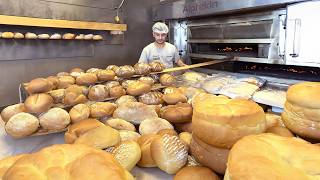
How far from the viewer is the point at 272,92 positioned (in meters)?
1.71

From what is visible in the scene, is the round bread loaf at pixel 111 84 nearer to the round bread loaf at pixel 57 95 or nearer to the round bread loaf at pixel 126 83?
the round bread loaf at pixel 126 83

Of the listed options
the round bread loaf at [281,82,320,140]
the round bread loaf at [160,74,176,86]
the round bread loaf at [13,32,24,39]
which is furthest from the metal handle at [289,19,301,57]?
the round bread loaf at [13,32,24,39]

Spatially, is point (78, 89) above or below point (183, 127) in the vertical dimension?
above

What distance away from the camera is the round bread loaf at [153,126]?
3.75 ft

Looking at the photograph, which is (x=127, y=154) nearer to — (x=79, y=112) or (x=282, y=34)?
(x=79, y=112)

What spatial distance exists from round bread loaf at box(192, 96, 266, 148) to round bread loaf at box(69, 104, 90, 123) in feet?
2.33

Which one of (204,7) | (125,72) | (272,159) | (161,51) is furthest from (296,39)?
(161,51)

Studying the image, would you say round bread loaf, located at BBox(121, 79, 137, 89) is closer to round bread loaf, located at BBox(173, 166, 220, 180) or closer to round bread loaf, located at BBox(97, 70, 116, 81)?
round bread loaf, located at BBox(97, 70, 116, 81)

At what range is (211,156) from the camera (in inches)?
32.0

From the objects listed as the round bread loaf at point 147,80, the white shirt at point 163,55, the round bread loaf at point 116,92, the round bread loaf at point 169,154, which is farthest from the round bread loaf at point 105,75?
the white shirt at point 163,55

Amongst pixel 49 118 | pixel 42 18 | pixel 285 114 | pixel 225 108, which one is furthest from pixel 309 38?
pixel 42 18

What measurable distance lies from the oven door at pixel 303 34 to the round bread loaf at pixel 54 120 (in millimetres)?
1660

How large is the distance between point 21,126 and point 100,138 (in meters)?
0.51

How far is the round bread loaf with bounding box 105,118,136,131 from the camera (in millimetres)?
1197
